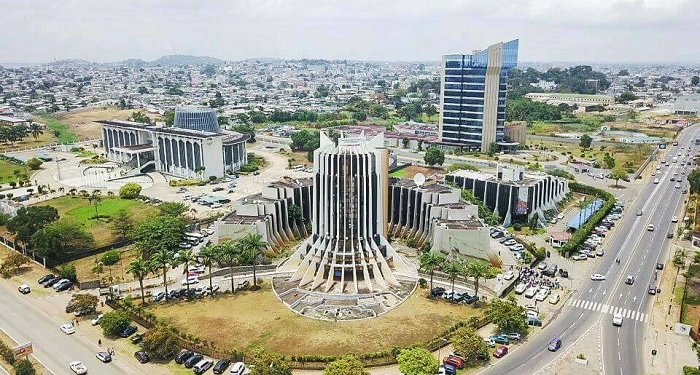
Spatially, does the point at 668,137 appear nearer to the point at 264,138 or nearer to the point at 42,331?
the point at 264,138

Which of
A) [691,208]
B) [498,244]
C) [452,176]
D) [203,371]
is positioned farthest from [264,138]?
[203,371]

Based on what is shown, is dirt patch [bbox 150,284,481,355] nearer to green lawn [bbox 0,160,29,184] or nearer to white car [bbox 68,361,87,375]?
white car [bbox 68,361,87,375]

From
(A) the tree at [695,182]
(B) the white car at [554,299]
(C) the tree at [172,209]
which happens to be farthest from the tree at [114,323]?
(A) the tree at [695,182]

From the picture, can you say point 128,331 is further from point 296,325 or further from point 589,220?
point 589,220

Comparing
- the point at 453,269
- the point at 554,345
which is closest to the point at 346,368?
the point at 554,345

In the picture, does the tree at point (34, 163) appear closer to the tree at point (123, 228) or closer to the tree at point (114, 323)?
the tree at point (123, 228)
